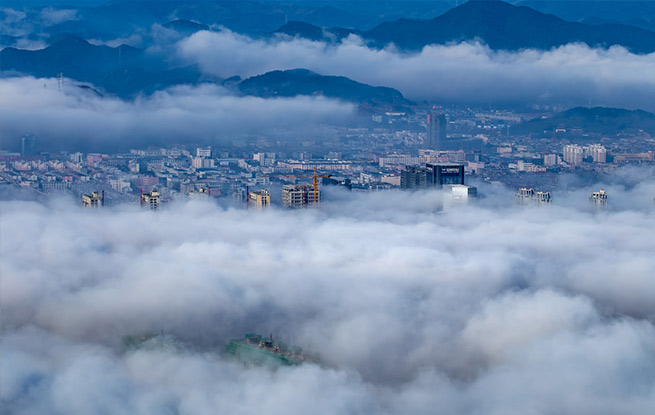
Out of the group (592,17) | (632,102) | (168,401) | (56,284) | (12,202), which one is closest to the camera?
(168,401)

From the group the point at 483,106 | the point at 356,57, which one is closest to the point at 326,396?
the point at 483,106

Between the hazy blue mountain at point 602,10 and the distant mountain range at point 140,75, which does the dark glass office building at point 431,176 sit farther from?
the hazy blue mountain at point 602,10

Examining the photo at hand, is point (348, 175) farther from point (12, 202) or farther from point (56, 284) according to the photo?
point (56, 284)

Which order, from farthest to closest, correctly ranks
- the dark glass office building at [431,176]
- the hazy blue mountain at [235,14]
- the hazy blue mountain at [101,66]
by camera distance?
1. the hazy blue mountain at [235,14]
2. the hazy blue mountain at [101,66]
3. the dark glass office building at [431,176]

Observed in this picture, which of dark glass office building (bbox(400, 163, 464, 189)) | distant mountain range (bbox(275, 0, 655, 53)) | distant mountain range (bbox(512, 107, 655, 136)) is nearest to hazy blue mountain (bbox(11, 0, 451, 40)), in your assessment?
distant mountain range (bbox(275, 0, 655, 53))

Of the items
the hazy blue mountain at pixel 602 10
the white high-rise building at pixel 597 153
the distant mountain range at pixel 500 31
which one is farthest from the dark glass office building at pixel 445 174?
the hazy blue mountain at pixel 602 10

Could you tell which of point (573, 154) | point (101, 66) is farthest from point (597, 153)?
point (101, 66)

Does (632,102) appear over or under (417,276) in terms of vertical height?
over

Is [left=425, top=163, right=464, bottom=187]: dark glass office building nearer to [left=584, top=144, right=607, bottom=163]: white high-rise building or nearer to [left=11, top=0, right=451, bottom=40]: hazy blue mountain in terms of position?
[left=584, top=144, right=607, bottom=163]: white high-rise building
